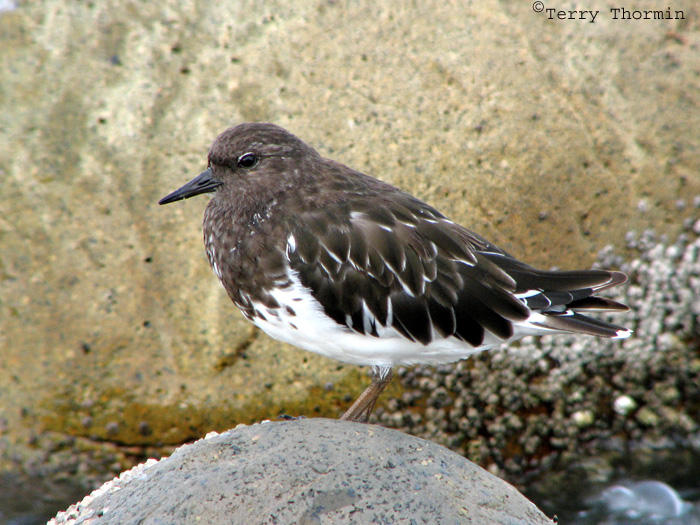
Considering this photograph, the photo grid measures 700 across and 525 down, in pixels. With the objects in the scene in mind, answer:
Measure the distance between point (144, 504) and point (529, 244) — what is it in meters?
3.56

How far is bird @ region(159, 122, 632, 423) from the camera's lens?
12.0 feet

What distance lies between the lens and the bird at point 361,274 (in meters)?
3.66

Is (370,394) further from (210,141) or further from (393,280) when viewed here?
(210,141)

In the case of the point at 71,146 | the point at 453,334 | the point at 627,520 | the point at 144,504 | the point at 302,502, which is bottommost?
the point at 627,520

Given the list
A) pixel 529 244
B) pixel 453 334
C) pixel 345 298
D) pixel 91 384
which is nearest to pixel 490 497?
pixel 453 334

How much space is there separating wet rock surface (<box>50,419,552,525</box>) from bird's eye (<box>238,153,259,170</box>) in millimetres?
1460

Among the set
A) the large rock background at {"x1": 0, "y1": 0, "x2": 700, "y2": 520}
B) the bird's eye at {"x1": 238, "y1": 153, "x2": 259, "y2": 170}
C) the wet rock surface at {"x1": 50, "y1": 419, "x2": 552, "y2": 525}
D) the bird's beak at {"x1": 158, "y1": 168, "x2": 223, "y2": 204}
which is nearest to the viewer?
the wet rock surface at {"x1": 50, "y1": 419, "x2": 552, "y2": 525}

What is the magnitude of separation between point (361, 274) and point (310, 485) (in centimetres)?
114

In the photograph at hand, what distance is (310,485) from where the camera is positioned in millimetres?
3117

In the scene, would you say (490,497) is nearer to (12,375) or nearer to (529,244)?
(529,244)

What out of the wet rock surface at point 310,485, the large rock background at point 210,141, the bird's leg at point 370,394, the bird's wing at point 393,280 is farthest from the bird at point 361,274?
the large rock background at point 210,141

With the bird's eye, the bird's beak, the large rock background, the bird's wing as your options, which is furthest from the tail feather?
the bird's beak

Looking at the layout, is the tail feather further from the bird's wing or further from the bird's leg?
the bird's leg

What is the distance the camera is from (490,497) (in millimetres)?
3311
